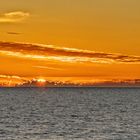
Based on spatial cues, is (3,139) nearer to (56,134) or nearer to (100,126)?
(56,134)

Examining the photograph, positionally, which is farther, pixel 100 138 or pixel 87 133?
pixel 87 133

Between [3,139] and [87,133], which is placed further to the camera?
[87,133]

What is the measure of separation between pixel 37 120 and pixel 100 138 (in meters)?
28.1

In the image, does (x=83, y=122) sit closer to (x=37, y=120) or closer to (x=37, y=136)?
(x=37, y=120)

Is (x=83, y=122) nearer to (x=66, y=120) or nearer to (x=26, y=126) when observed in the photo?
(x=66, y=120)

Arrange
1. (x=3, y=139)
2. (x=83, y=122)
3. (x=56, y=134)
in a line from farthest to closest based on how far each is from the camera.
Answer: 1. (x=83, y=122)
2. (x=56, y=134)
3. (x=3, y=139)

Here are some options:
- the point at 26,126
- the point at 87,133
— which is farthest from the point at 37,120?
the point at 87,133

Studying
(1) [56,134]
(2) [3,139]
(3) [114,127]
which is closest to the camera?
(2) [3,139]

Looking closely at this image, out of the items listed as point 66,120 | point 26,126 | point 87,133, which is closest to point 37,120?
point 66,120

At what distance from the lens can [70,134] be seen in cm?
7825

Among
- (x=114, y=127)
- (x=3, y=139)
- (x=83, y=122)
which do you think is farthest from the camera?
(x=83, y=122)

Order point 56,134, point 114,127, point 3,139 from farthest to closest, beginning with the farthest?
point 114,127, point 56,134, point 3,139

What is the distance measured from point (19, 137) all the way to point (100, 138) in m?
10.1

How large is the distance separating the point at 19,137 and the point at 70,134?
7494 millimetres
